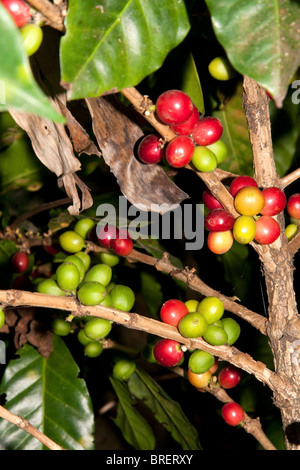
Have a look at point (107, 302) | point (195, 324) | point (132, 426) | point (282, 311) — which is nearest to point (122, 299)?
point (107, 302)

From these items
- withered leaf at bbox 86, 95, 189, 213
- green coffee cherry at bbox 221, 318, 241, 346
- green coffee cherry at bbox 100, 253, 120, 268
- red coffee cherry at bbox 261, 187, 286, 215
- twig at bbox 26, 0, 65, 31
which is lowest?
green coffee cherry at bbox 221, 318, 241, 346

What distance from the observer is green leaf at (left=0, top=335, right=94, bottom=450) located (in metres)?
1.05

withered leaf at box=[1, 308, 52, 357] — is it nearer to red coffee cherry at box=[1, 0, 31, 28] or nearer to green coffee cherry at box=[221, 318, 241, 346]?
green coffee cherry at box=[221, 318, 241, 346]

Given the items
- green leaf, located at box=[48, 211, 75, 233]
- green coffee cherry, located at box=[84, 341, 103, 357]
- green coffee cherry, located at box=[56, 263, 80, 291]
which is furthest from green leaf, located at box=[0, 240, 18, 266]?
green coffee cherry, located at box=[56, 263, 80, 291]

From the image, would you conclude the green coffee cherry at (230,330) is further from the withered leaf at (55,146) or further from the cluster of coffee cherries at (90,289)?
the withered leaf at (55,146)

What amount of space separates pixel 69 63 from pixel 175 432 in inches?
36.6

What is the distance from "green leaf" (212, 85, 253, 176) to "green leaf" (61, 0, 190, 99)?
1.87 ft

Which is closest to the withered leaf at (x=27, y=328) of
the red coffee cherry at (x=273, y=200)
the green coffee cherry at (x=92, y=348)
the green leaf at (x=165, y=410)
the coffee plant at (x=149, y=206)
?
the coffee plant at (x=149, y=206)

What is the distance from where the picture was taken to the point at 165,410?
1.18 meters

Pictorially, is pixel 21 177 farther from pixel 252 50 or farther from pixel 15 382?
pixel 252 50

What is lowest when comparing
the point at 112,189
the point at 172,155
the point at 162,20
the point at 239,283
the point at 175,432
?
the point at 175,432

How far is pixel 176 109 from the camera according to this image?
0.60 m

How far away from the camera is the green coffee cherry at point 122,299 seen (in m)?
0.77

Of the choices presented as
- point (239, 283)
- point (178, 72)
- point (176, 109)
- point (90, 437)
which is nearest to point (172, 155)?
point (176, 109)
